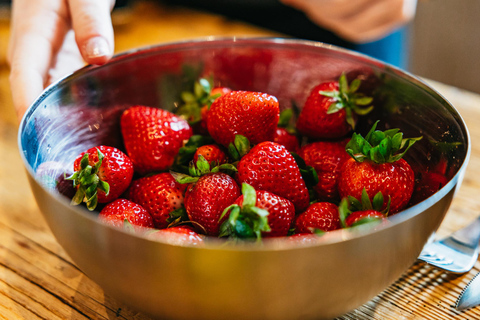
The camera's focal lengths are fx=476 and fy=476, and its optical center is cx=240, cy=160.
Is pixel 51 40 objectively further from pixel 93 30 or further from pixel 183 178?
pixel 183 178

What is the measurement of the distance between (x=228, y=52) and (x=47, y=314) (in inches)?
21.5

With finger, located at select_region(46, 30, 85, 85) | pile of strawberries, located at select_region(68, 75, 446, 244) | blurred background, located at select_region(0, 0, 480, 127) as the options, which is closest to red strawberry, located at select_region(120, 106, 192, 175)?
pile of strawberries, located at select_region(68, 75, 446, 244)

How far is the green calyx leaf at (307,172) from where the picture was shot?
0.71 m

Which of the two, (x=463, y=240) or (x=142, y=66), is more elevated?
(x=142, y=66)

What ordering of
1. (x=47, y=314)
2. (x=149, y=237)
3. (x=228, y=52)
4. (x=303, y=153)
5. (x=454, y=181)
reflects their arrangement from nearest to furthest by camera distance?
1. (x=149, y=237)
2. (x=454, y=181)
3. (x=47, y=314)
4. (x=303, y=153)
5. (x=228, y=52)

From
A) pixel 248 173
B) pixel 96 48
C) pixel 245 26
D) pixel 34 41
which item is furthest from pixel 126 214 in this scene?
pixel 245 26

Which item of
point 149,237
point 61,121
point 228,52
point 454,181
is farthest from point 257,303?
point 228,52

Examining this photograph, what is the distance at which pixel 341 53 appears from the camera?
2.77 ft

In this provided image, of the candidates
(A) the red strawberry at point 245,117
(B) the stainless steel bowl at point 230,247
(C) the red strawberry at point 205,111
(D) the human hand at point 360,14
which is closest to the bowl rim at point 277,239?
(B) the stainless steel bowl at point 230,247

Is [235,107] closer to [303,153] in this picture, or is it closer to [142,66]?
[303,153]

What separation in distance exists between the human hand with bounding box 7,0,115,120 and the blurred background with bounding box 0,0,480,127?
1.19 ft

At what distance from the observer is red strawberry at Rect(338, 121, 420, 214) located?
0.63 m

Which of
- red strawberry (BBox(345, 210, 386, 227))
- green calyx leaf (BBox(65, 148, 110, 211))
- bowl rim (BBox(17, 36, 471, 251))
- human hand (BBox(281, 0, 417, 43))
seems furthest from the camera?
human hand (BBox(281, 0, 417, 43))

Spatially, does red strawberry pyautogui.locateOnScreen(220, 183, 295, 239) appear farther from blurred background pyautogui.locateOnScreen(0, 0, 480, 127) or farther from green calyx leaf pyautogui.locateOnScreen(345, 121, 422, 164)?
blurred background pyautogui.locateOnScreen(0, 0, 480, 127)
